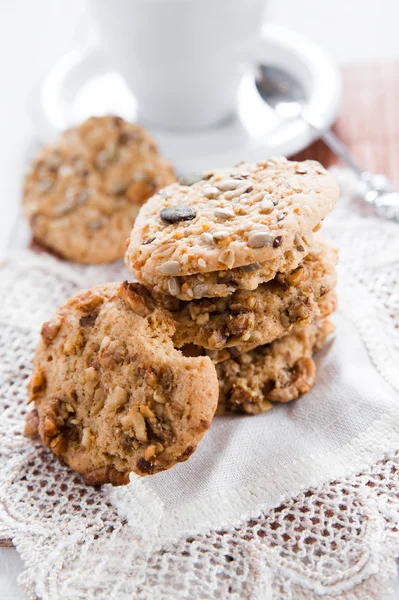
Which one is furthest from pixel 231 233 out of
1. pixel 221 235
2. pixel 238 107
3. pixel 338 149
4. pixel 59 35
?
pixel 59 35

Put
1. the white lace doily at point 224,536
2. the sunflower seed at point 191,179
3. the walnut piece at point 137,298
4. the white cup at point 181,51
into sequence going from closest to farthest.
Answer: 1. the white lace doily at point 224,536
2. the walnut piece at point 137,298
3. the sunflower seed at point 191,179
4. the white cup at point 181,51

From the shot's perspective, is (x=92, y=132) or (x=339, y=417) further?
(x=92, y=132)

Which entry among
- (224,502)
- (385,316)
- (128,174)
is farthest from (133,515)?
(128,174)

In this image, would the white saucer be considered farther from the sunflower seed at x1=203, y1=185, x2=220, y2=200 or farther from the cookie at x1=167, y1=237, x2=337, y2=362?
the cookie at x1=167, y1=237, x2=337, y2=362

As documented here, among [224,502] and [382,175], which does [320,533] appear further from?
[382,175]

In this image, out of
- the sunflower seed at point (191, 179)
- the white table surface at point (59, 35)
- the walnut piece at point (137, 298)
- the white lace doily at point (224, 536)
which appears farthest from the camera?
the white table surface at point (59, 35)

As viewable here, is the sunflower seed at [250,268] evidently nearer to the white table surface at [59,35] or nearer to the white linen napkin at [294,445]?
the white linen napkin at [294,445]

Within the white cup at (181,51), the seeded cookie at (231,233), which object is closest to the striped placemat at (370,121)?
the white cup at (181,51)
